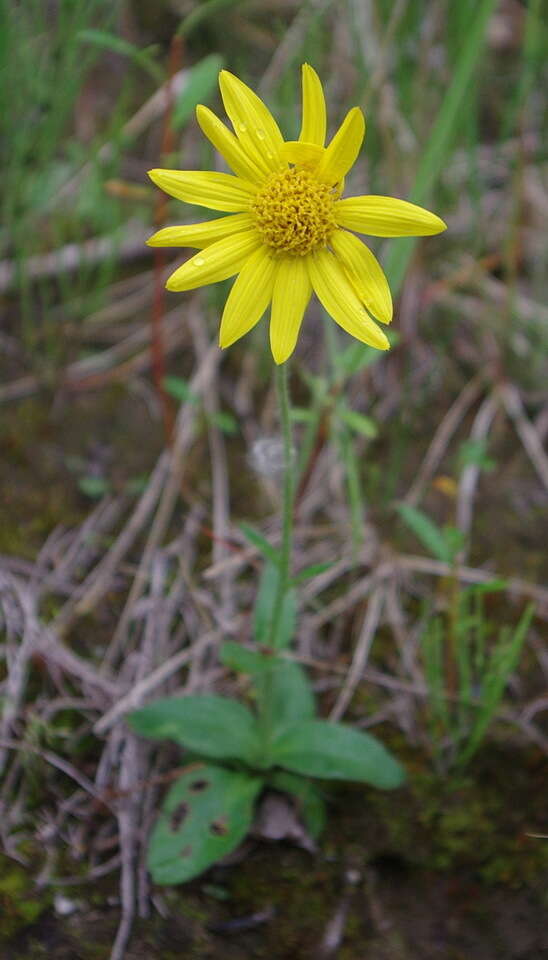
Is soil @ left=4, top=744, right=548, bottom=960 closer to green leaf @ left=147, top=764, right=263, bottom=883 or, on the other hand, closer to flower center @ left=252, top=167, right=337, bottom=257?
green leaf @ left=147, top=764, right=263, bottom=883

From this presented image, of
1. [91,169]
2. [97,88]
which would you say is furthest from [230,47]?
[91,169]

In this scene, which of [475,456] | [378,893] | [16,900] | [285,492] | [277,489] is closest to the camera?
[285,492]

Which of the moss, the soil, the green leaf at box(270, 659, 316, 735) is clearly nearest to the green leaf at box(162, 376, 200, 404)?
the green leaf at box(270, 659, 316, 735)

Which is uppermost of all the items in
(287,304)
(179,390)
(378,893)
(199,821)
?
(287,304)

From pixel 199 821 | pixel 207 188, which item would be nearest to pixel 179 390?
pixel 207 188

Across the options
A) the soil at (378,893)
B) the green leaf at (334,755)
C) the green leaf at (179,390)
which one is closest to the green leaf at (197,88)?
the green leaf at (179,390)

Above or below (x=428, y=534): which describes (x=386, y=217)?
above

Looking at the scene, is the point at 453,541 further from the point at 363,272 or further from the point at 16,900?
the point at 16,900
